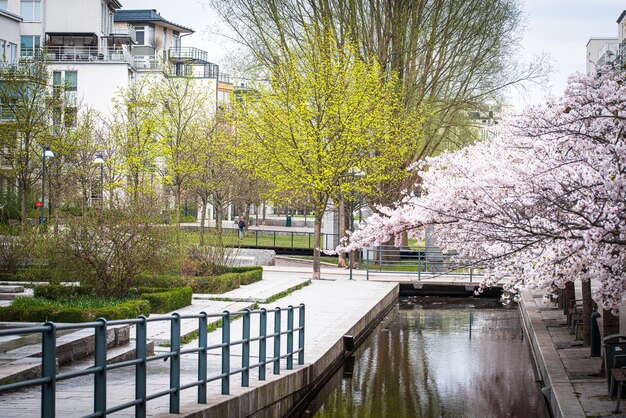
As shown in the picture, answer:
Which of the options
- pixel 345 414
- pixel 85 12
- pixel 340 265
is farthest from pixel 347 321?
pixel 85 12

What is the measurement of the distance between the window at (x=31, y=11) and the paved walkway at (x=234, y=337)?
40148mm

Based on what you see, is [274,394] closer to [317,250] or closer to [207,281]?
[207,281]

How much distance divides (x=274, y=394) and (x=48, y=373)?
21.4 feet

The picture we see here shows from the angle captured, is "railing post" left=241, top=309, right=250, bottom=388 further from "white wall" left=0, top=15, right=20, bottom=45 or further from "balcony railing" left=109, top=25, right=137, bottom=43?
"balcony railing" left=109, top=25, right=137, bottom=43

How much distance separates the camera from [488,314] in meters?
30.4

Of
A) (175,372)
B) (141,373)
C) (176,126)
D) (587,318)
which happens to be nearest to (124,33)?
(176,126)

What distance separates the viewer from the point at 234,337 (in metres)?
17.7

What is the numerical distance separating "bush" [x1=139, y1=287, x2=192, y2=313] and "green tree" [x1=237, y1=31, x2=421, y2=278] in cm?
1246

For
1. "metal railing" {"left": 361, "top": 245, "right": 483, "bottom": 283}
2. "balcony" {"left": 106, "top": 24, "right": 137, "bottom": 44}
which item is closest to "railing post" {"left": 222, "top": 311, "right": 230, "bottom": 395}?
"metal railing" {"left": 361, "top": 245, "right": 483, "bottom": 283}

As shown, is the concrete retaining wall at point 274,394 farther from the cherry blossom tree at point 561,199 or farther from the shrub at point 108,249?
the shrub at point 108,249

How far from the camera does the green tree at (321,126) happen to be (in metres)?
35.4

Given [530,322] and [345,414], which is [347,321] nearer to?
[530,322]

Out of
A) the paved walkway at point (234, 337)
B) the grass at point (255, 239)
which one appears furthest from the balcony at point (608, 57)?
the grass at point (255, 239)

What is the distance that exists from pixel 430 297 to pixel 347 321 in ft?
48.6
